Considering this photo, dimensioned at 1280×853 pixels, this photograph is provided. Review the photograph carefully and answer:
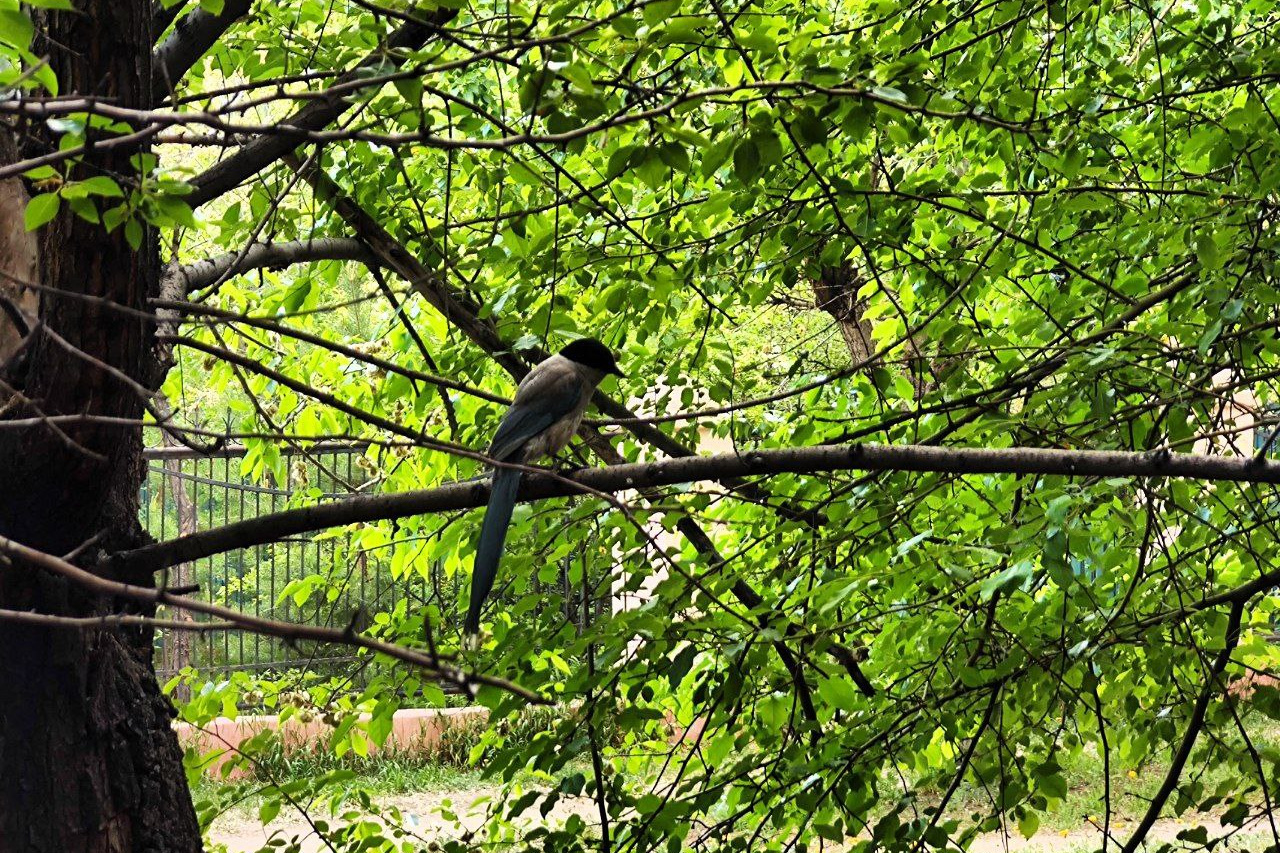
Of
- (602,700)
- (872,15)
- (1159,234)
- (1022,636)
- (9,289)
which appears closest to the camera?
(9,289)

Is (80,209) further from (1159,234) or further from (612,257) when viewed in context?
(1159,234)

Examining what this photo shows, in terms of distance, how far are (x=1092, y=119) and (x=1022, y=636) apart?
1526mm

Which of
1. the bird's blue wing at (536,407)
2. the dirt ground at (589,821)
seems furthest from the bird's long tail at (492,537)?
the dirt ground at (589,821)

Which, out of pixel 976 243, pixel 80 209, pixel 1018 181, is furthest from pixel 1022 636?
pixel 80 209

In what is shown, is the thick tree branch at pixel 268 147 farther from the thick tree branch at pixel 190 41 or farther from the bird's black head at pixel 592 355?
the bird's black head at pixel 592 355

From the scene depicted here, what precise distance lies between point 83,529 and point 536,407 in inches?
65.1

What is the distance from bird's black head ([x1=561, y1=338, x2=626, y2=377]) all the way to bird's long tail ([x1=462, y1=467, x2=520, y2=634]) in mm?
1143

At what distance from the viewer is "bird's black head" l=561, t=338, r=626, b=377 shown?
4219 mm

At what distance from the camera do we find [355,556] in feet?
13.5

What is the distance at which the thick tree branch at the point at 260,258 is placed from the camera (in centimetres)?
341

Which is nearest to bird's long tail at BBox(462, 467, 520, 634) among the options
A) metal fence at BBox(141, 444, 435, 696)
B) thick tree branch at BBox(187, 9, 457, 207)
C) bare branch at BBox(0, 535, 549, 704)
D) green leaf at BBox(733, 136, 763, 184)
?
thick tree branch at BBox(187, 9, 457, 207)

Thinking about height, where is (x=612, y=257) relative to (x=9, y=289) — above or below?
above

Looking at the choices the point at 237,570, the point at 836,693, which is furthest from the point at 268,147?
the point at 237,570

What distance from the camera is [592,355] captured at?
13.9 ft
